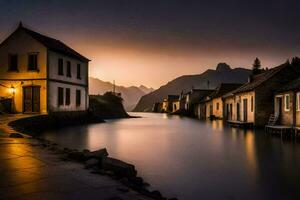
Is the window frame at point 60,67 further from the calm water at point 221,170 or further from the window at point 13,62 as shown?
the calm water at point 221,170

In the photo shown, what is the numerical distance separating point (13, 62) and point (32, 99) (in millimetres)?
4357

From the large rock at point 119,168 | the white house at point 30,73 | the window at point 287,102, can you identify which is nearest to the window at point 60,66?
the white house at point 30,73

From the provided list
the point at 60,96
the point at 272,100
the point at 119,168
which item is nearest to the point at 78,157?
the point at 119,168

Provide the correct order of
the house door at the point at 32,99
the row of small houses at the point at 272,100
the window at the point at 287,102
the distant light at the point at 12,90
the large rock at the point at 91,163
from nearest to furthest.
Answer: the large rock at the point at 91,163 → the row of small houses at the point at 272,100 → the window at the point at 287,102 → the house door at the point at 32,99 → the distant light at the point at 12,90

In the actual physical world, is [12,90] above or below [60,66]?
below

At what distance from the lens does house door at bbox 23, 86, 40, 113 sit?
28.3 m

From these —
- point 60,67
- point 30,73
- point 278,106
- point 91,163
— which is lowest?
point 91,163

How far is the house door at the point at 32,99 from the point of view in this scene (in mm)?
28266

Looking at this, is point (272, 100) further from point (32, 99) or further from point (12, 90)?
point (12, 90)

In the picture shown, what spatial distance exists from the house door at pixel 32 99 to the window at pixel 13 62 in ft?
8.83

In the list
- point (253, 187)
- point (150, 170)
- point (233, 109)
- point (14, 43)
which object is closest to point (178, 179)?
point (150, 170)

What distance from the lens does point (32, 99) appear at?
2833 cm

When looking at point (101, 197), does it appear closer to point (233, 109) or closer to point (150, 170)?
point (150, 170)

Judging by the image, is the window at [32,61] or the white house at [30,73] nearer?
the white house at [30,73]
